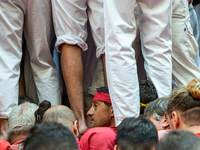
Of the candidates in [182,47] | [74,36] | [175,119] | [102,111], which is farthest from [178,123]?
[74,36]

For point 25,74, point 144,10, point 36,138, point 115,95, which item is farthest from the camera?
point 25,74

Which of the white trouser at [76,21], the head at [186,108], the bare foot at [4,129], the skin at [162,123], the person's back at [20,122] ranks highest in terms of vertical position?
the white trouser at [76,21]

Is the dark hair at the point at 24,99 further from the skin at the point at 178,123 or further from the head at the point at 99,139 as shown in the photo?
the skin at the point at 178,123

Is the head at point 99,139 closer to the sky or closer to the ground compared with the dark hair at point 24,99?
closer to the sky

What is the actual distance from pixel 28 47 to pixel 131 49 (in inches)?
34.1

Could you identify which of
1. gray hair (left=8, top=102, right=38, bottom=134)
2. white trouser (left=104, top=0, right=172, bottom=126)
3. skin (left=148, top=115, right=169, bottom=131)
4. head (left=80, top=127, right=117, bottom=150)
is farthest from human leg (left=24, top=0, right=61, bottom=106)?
skin (left=148, top=115, right=169, bottom=131)

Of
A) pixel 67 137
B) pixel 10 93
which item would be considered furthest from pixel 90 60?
pixel 67 137

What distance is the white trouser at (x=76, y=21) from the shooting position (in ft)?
7.02

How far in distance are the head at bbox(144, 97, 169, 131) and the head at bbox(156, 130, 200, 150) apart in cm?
83

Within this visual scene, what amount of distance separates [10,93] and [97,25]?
2.45ft

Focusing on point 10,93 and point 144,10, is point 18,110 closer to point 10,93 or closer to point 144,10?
point 10,93

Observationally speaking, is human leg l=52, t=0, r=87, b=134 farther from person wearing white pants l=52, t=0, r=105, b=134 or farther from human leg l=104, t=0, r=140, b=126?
human leg l=104, t=0, r=140, b=126

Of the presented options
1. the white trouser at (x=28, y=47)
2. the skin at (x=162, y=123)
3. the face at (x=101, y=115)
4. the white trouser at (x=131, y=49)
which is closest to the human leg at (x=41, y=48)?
the white trouser at (x=28, y=47)

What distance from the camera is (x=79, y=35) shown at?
2.18 m
